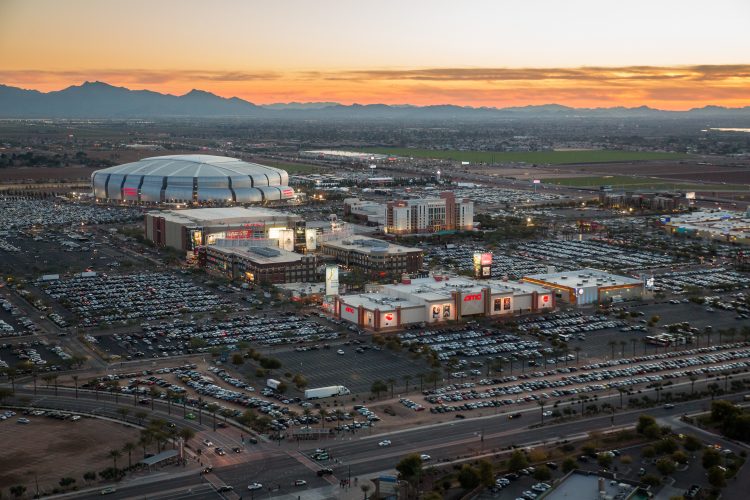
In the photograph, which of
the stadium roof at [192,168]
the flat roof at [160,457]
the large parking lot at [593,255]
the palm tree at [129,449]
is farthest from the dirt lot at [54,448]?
the stadium roof at [192,168]

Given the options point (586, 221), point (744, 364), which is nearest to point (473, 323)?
point (744, 364)

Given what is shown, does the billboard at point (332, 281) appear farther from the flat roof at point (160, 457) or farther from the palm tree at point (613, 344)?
the flat roof at point (160, 457)

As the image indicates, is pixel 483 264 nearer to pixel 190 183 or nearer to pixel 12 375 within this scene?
pixel 12 375

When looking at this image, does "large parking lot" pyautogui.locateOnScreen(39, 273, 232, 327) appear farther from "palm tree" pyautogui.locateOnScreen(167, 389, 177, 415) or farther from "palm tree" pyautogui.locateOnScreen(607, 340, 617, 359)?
"palm tree" pyautogui.locateOnScreen(607, 340, 617, 359)

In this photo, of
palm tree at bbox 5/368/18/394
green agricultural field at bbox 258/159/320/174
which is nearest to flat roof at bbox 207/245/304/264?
palm tree at bbox 5/368/18/394

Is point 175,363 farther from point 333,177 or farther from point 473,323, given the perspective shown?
point 333,177

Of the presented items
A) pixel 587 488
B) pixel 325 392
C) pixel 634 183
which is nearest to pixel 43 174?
pixel 634 183

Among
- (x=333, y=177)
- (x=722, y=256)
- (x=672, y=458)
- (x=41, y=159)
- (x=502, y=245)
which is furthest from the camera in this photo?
(x=41, y=159)
